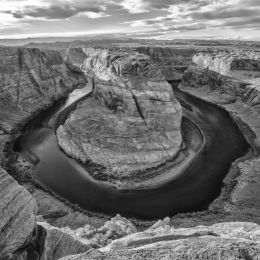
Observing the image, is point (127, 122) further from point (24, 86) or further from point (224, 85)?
point (224, 85)

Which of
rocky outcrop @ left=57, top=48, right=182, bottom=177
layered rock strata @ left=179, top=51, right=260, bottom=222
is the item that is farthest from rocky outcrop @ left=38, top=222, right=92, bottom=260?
rocky outcrop @ left=57, top=48, right=182, bottom=177

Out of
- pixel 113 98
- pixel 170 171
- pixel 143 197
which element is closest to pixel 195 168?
pixel 170 171

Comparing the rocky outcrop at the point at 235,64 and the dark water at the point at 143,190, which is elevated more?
the rocky outcrop at the point at 235,64

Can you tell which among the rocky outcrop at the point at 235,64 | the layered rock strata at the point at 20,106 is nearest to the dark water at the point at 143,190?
the layered rock strata at the point at 20,106

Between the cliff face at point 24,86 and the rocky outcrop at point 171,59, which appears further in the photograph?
the rocky outcrop at point 171,59

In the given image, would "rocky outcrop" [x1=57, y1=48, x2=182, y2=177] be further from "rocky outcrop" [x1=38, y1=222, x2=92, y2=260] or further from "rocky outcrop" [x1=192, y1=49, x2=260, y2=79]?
"rocky outcrop" [x1=192, y1=49, x2=260, y2=79]

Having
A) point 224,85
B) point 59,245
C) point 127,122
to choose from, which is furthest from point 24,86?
point 59,245

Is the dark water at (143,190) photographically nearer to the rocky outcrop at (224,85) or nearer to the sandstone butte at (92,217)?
the sandstone butte at (92,217)
